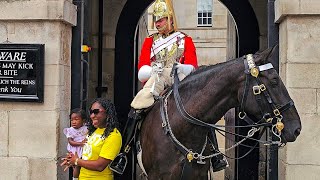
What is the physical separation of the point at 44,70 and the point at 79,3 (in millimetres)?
1034

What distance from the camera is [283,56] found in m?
6.14

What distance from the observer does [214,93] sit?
4715 mm

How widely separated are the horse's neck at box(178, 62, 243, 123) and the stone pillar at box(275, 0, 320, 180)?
154cm

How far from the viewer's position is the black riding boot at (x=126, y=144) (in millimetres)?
5461

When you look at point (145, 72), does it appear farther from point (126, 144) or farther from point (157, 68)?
point (126, 144)

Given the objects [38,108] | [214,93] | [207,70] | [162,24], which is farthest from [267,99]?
[38,108]

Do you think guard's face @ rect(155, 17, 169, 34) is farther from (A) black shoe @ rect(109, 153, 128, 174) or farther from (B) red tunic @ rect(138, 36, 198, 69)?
(A) black shoe @ rect(109, 153, 128, 174)

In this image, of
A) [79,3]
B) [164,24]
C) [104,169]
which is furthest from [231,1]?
[104,169]

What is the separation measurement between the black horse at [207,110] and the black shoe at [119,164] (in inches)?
14.6

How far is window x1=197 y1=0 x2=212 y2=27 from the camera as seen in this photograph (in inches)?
1111

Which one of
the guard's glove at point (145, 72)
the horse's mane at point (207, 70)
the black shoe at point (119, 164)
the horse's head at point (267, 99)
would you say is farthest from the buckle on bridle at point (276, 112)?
the black shoe at point (119, 164)

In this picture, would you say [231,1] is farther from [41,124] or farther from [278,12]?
[41,124]

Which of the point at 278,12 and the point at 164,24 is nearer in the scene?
the point at 164,24

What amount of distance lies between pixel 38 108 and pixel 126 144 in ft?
Result: 4.75
